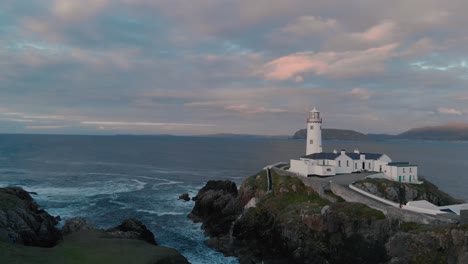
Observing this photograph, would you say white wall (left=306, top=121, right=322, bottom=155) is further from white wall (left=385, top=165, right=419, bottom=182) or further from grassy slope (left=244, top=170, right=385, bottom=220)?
white wall (left=385, top=165, right=419, bottom=182)

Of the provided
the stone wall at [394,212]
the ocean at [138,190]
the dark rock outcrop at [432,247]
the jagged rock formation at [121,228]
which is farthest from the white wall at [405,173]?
the jagged rock formation at [121,228]

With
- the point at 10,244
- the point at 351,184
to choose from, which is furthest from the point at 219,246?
the point at 10,244

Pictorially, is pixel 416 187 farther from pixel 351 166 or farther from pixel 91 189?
pixel 91 189

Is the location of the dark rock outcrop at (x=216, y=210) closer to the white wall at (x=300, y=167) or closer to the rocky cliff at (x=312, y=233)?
the rocky cliff at (x=312, y=233)

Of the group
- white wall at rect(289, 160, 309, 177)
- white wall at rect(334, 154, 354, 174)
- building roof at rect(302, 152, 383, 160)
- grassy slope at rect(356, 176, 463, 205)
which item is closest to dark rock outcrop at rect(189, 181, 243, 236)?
white wall at rect(289, 160, 309, 177)

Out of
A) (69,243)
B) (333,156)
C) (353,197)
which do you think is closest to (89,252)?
(69,243)

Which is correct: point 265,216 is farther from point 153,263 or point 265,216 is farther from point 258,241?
point 153,263
